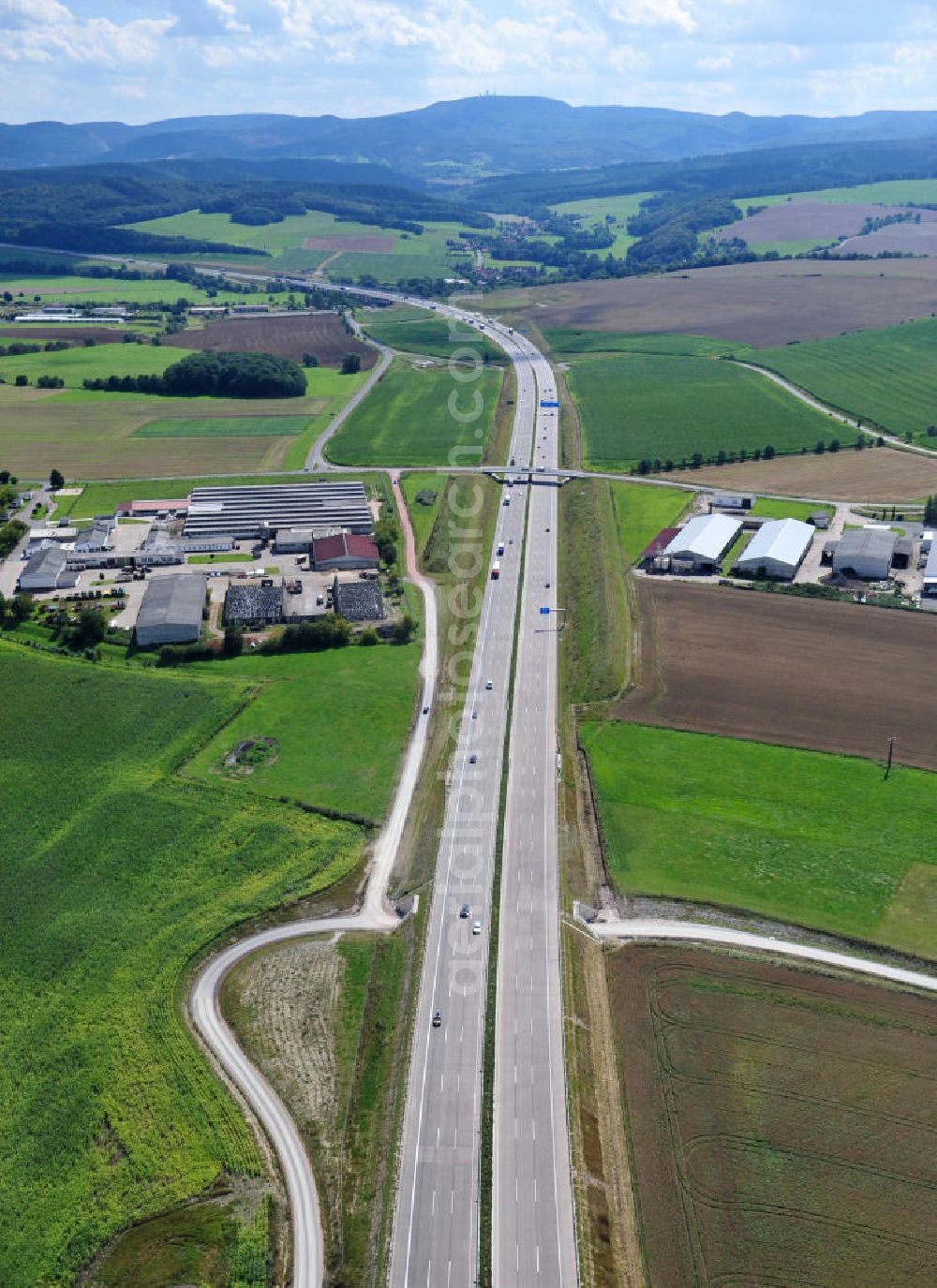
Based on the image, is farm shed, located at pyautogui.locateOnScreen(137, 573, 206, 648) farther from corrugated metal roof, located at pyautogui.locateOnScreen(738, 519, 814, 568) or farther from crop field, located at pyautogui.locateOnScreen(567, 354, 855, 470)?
crop field, located at pyautogui.locateOnScreen(567, 354, 855, 470)

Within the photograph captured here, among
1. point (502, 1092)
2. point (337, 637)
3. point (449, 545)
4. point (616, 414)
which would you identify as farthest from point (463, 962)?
point (616, 414)

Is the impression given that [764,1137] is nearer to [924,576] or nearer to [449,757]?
[449,757]

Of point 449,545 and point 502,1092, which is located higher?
point 449,545

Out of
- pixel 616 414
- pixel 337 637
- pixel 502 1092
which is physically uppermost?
pixel 616 414

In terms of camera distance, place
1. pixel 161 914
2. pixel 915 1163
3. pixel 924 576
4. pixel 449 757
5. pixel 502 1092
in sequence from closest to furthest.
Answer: pixel 915 1163
pixel 502 1092
pixel 161 914
pixel 449 757
pixel 924 576

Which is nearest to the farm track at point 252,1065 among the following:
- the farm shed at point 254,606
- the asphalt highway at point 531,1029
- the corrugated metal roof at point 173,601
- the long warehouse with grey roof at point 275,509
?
the asphalt highway at point 531,1029

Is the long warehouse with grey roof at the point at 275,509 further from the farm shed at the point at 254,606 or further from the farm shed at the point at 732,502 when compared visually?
the farm shed at the point at 732,502

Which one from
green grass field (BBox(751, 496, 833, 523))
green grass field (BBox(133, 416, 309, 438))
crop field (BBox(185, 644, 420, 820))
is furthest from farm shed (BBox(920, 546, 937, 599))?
green grass field (BBox(133, 416, 309, 438))
